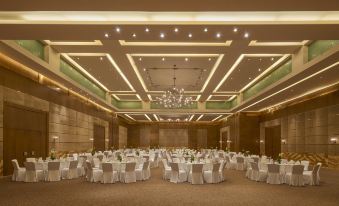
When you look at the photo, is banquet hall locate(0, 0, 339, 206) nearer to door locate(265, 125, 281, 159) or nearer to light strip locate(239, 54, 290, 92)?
light strip locate(239, 54, 290, 92)

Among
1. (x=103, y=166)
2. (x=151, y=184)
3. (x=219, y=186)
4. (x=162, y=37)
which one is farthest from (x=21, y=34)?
(x=219, y=186)

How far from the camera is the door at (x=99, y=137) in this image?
23344mm

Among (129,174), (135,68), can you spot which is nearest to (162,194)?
(129,174)

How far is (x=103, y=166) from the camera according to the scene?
11.0 m

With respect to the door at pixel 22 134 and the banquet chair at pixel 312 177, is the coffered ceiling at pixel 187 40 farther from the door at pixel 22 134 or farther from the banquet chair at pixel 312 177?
the banquet chair at pixel 312 177

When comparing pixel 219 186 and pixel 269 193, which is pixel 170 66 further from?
pixel 269 193

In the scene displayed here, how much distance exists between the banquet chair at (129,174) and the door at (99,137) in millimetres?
12098

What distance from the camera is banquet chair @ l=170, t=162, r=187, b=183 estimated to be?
A: 11.3 m

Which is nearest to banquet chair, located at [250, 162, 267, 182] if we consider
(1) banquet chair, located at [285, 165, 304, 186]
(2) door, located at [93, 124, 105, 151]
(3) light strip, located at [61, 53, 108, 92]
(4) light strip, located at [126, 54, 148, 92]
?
(1) banquet chair, located at [285, 165, 304, 186]

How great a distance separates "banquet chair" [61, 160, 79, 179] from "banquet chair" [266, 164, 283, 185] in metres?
6.46

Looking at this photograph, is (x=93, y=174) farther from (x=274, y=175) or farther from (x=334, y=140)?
(x=334, y=140)

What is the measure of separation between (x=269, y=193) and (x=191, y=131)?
1293 inches

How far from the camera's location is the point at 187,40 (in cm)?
883

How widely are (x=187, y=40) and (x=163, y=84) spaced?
9.61 m
